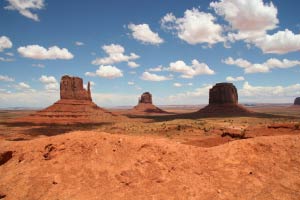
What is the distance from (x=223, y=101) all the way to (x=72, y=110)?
→ 55.2m

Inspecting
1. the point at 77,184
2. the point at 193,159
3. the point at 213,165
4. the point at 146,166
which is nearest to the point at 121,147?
the point at 146,166

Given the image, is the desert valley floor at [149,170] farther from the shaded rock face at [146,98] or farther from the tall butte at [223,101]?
the shaded rock face at [146,98]

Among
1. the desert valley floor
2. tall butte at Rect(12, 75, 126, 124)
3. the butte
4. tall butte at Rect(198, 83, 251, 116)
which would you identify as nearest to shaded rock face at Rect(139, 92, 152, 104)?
the butte

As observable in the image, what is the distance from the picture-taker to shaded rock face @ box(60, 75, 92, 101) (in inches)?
3501

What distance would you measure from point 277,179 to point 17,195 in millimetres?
10065

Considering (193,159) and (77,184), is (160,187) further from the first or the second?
(77,184)

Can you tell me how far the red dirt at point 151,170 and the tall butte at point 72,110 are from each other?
66.2 meters

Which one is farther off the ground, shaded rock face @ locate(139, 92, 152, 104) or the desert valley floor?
shaded rock face @ locate(139, 92, 152, 104)

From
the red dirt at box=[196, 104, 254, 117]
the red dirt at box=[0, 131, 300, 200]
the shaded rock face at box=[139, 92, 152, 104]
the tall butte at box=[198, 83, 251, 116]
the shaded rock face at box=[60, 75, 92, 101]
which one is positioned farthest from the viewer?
the shaded rock face at box=[139, 92, 152, 104]

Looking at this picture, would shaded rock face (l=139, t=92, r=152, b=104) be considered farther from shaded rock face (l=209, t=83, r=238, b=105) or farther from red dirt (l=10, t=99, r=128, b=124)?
red dirt (l=10, t=99, r=128, b=124)

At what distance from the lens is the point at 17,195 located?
35.4 feet

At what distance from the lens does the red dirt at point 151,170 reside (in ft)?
31.4

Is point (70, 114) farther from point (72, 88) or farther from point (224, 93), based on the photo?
point (224, 93)

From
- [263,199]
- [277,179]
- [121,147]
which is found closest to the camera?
[263,199]
